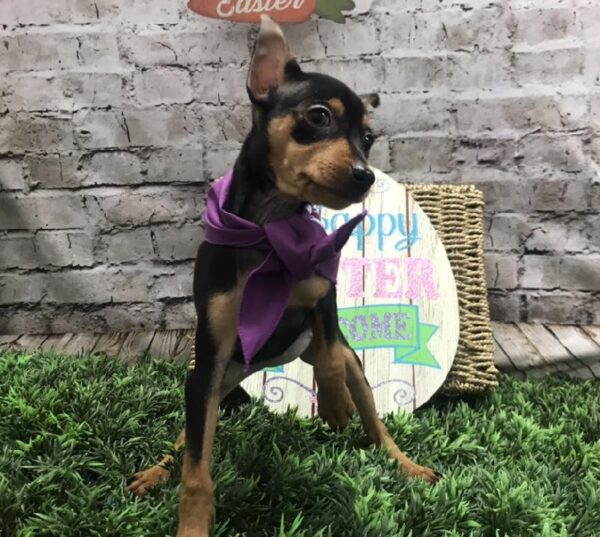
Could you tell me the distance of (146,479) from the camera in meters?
1.07

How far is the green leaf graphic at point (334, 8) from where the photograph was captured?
6.10ft

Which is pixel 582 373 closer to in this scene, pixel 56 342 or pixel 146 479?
pixel 146 479

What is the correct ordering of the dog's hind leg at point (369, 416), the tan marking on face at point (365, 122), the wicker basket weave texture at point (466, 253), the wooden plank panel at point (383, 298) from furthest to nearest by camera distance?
1. the wicker basket weave texture at point (466, 253)
2. the wooden plank panel at point (383, 298)
3. the dog's hind leg at point (369, 416)
4. the tan marking on face at point (365, 122)

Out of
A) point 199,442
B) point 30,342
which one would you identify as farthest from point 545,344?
point 30,342

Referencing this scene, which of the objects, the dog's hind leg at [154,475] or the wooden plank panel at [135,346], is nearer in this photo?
the dog's hind leg at [154,475]

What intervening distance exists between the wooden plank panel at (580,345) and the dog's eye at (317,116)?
134 cm

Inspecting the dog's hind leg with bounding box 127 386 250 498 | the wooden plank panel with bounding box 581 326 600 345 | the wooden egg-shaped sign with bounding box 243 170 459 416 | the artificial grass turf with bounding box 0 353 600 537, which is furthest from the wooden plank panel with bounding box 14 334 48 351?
the wooden plank panel with bounding box 581 326 600 345

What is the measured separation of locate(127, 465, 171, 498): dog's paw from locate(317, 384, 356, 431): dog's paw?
30 cm

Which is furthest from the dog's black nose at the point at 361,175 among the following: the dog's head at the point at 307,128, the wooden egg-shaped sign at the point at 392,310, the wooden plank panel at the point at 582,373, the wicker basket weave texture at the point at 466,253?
the wooden plank panel at the point at 582,373

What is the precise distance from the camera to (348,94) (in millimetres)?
927

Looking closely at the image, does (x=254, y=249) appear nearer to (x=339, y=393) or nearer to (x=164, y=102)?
(x=339, y=393)

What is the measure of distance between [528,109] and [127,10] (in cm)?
130

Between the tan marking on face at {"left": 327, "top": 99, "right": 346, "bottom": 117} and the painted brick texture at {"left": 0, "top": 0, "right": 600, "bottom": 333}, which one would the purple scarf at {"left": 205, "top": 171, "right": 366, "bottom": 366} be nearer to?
the tan marking on face at {"left": 327, "top": 99, "right": 346, "bottom": 117}

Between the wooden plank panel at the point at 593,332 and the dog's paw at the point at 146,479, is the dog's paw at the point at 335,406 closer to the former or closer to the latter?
the dog's paw at the point at 146,479
